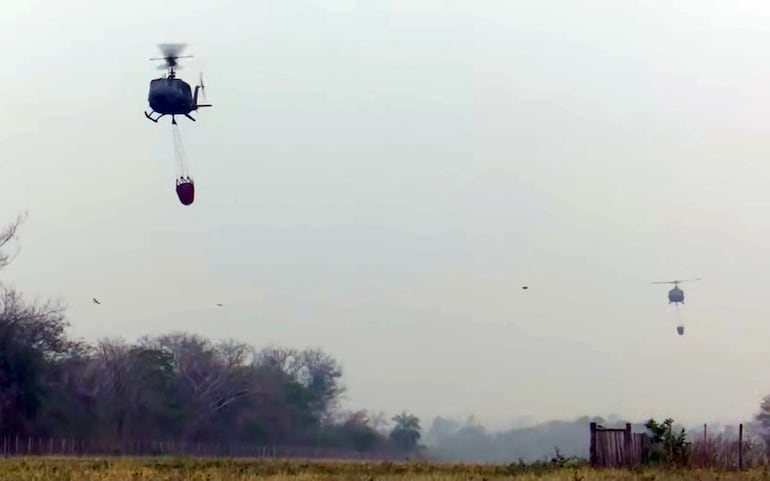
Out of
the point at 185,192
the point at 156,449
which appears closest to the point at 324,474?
the point at 185,192

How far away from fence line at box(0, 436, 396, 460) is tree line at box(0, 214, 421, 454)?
1330 millimetres

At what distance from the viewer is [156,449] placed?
73500mm

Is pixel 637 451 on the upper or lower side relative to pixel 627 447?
lower

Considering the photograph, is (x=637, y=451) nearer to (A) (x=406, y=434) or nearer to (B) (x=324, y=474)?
(B) (x=324, y=474)

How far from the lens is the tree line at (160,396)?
2749 inches

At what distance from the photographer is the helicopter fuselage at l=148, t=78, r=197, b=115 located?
3534cm

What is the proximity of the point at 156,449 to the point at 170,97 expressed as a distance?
42.7 meters

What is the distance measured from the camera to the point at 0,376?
68625 mm

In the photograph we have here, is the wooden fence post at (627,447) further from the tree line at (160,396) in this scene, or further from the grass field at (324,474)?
the tree line at (160,396)

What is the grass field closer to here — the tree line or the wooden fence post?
the wooden fence post

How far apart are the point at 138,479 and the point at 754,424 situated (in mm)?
66456

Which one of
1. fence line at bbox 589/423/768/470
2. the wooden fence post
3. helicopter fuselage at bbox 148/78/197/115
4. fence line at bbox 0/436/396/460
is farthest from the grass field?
fence line at bbox 0/436/396/460

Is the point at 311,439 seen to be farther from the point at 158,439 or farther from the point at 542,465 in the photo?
the point at 542,465

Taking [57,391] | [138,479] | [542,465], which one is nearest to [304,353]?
[57,391]
